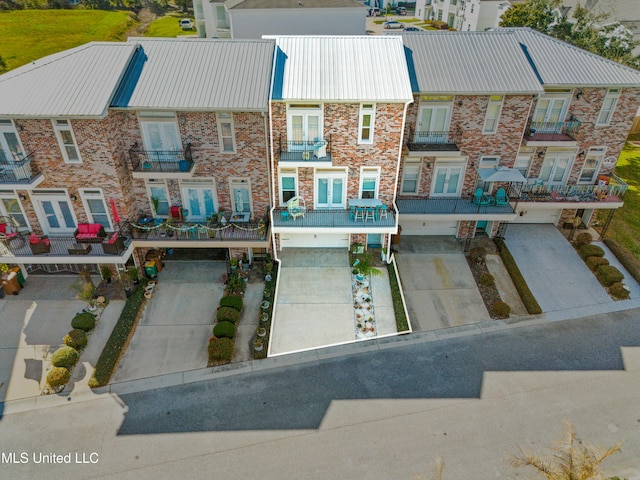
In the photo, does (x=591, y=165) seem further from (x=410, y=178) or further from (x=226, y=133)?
(x=226, y=133)

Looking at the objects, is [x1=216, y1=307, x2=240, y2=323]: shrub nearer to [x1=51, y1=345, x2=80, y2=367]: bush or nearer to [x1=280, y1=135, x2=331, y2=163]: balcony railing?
[x1=51, y1=345, x2=80, y2=367]: bush

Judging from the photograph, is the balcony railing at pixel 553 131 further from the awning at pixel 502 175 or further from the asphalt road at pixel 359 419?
the asphalt road at pixel 359 419

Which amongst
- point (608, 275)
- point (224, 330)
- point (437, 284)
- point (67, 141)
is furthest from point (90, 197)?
point (608, 275)

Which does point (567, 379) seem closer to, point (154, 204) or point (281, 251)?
point (281, 251)

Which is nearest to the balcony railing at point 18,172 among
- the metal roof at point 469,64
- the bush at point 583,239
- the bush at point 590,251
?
the metal roof at point 469,64

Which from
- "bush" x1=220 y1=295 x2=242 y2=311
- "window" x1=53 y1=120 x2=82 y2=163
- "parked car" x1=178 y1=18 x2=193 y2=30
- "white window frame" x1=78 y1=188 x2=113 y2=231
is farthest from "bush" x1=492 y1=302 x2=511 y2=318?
"parked car" x1=178 y1=18 x2=193 y2=30

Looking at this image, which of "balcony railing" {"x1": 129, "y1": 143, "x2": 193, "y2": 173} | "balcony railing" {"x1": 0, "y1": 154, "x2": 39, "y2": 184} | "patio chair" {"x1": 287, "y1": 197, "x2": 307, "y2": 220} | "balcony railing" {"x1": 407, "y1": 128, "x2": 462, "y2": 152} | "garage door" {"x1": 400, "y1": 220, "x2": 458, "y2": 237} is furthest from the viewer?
"garage door" {"x1": 400, "y1": 220, "x2": 458, "y2": 237}
